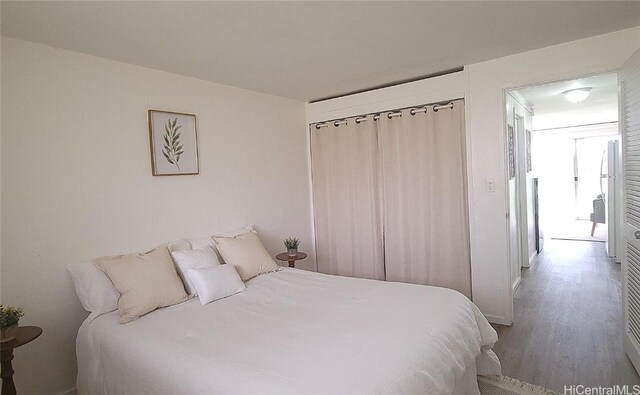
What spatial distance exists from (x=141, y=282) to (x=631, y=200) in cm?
325

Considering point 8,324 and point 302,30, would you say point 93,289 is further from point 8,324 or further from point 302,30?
point 302,30

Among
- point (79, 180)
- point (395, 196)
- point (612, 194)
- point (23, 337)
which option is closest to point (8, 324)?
point (23, 337)

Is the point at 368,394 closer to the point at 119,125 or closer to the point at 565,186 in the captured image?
the point at 119,125

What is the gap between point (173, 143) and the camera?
3000mm

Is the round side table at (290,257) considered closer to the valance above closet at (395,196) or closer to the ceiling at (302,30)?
the valance above closet at (395,196)

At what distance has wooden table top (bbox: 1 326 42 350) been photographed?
1848 millimetres

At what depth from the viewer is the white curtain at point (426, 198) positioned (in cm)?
342

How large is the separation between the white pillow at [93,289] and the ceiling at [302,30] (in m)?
1.47

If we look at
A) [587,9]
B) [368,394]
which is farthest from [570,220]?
[368,394]

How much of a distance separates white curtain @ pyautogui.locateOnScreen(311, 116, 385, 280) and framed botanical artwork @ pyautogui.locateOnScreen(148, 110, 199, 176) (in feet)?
5.29

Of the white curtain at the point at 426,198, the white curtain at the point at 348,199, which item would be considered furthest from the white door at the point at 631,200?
the white curtain at the point at 348,199

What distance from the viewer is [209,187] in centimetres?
327

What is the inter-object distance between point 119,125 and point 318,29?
5.31 ft

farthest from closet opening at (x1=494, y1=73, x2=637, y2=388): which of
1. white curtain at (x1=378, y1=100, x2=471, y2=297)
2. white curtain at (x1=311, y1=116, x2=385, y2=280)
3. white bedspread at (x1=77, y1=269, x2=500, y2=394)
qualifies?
white curtain at (x1=311, y1=116, x2=385, y2=280)
